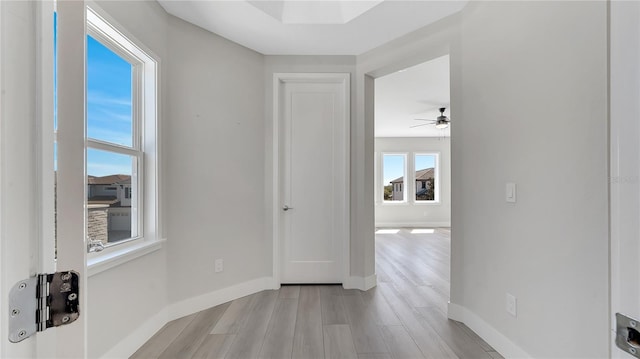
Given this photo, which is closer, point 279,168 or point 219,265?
point 219,265

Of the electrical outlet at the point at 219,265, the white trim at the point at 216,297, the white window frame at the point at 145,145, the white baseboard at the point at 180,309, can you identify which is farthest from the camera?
the electrical outlet at the point at 219,265

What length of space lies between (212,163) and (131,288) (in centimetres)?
117

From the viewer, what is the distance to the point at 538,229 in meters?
1.56

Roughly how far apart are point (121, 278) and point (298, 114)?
2215mm

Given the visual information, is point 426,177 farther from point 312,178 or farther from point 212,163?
point 212,163

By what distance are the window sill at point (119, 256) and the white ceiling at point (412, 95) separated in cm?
261

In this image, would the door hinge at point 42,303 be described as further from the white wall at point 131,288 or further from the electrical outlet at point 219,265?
the electrical outlet at point 219,265

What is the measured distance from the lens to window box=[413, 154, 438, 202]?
8289mm

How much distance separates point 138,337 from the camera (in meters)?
1.89

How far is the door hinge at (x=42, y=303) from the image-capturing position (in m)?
0.36
